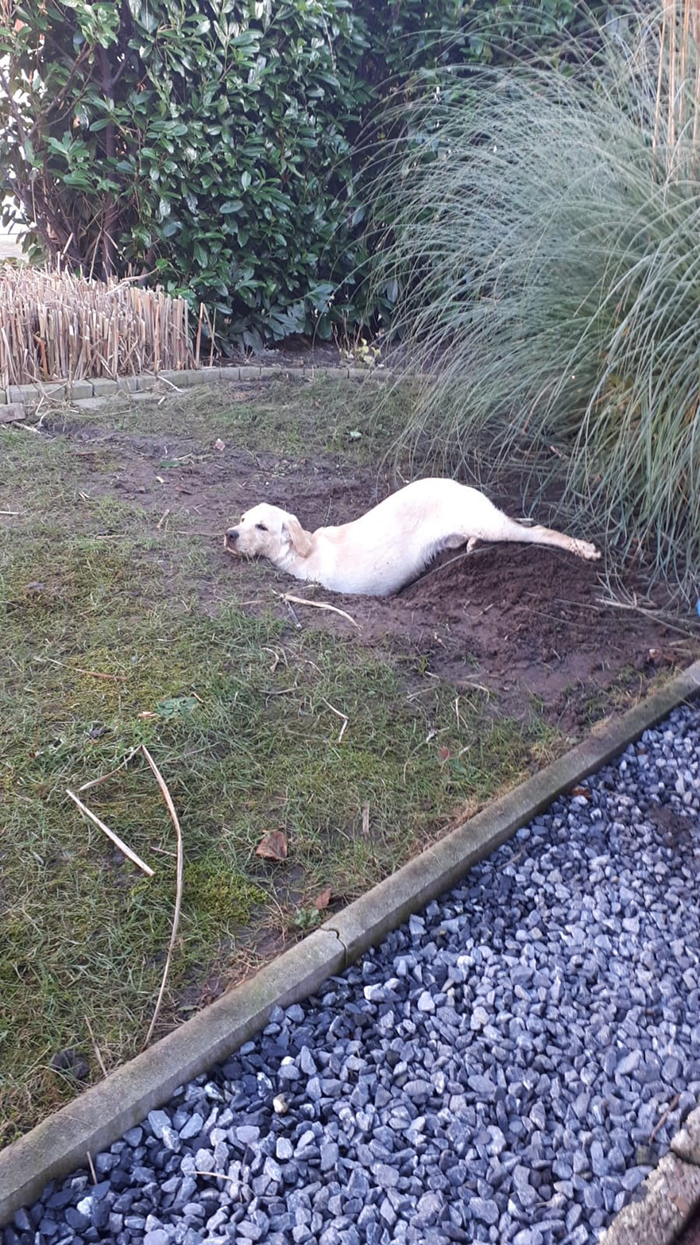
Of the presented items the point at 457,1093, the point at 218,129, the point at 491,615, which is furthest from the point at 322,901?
the point at 218,129

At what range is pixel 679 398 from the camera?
3.54 meters

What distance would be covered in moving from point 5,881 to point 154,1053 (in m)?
0.59

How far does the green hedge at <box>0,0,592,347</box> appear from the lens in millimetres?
6176

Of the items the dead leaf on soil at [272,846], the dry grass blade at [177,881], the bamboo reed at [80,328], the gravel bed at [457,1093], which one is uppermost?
the bamboo reed at [80,328]

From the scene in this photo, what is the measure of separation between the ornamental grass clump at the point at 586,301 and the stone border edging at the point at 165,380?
0.99 metres

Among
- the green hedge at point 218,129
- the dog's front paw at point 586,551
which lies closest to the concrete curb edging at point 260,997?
the dog's front paw at point 586,551

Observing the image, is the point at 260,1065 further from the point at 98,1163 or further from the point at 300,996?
the point at 98,1163

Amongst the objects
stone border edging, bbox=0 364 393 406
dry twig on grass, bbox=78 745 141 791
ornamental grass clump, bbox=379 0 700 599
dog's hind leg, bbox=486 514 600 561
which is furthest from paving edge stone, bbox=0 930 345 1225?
stone border edging, bbox=0 364 393 406

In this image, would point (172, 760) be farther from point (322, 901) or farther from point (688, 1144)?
point (688, 1144)

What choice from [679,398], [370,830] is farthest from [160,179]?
[370,830]

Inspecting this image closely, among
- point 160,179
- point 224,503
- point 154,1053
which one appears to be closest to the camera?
point 154,1053

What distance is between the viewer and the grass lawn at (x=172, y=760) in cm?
199

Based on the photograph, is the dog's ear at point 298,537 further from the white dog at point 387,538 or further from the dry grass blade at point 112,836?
the dry grass blade at point 112,836

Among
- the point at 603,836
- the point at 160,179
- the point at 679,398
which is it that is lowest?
the point at 603,836
